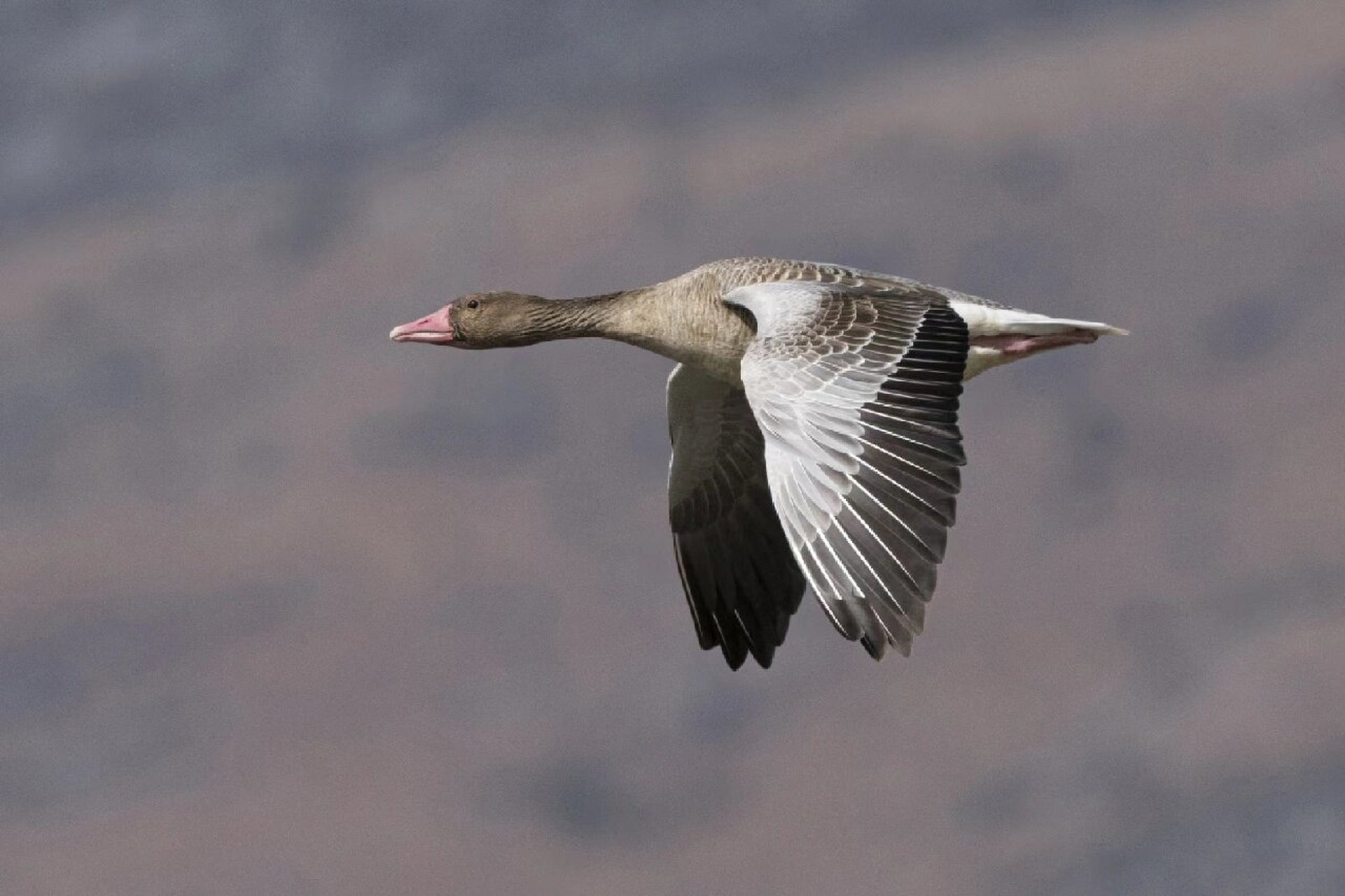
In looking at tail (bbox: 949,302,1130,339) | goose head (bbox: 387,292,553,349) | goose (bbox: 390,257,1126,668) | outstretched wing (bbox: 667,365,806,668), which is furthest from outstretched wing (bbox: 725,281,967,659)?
goose head (bbox: 387,292,553,349)

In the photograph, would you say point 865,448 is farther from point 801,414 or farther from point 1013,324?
point 1013,324

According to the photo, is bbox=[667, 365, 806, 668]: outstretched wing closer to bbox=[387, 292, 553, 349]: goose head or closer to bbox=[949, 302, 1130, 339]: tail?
bbox=[387, 292, 553, 349]: goose head

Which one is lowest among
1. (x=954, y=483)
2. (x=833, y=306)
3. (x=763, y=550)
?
(x=763, y=550)

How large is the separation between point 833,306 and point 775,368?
3.72 feet

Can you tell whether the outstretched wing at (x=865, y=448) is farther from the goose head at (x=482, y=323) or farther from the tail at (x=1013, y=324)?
the goose head at (x=482, y=323)

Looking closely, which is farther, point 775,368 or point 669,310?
point 669,310

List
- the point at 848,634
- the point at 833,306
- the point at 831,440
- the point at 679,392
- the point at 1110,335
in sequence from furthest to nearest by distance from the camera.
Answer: the point at 679,392 → the point at 1110,335 → the point at 833,306 → the point at 831,440 → the point at 848,634

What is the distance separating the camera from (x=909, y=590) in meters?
12.9

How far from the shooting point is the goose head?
1836 cm

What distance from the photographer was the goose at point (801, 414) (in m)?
13.0

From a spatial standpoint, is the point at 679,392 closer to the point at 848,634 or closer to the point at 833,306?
the point at 833,306

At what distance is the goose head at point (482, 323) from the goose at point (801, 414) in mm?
18

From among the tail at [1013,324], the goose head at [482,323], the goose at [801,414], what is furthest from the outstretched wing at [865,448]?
the goose head at [482,323]

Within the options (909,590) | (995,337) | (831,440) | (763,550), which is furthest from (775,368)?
(763,550)
